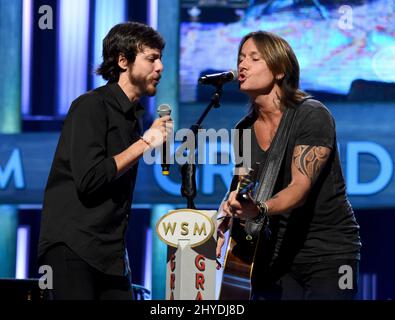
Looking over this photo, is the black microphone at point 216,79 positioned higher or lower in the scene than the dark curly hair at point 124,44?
lower

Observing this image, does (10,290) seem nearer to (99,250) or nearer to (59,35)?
(99,250)

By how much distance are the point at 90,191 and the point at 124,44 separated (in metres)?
0.58

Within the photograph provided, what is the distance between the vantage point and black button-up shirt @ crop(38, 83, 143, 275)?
270 cm

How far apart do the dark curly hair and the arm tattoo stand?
0.64 meters

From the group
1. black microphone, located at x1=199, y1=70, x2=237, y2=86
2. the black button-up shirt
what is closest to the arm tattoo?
black microphone, located at x1=199, y1=70, x2=237, y2=86

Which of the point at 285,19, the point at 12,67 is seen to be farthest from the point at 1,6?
the point at 285,19

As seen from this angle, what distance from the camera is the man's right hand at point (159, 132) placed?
106 inches

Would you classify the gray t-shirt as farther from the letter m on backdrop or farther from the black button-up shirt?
the letter m on backdrop

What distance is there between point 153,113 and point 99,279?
2645 millimetres

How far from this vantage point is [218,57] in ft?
17.0

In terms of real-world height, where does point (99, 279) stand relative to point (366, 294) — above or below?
above

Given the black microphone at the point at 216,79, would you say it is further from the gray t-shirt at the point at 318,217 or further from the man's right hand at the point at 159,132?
the man's right hand at the point at 159,132

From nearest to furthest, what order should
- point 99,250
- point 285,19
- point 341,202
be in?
point 99,250, point 341,202, point 285,19

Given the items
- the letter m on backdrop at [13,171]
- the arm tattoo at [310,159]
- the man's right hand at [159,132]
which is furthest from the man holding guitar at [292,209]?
the letter m on backdrop at [13,171]
